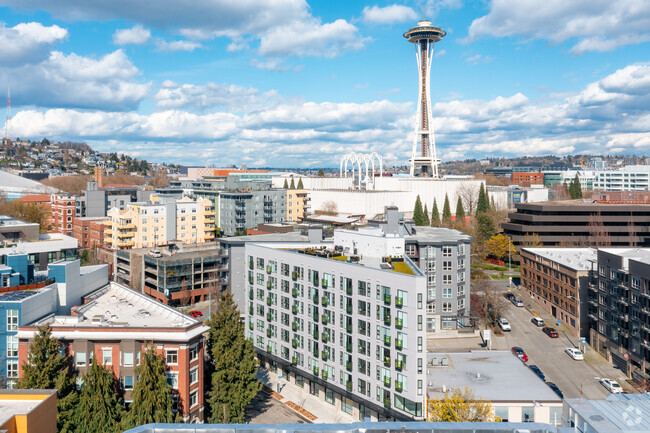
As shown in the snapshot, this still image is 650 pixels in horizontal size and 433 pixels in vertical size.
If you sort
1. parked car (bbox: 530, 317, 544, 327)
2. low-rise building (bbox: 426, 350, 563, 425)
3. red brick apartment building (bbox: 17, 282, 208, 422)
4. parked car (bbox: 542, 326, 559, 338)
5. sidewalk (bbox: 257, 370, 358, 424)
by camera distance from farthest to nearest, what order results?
parked car (bbox: 530, 317, 544, 327) < parked car (bbox: 542, 326, 559, 338) < sidewalk (bbox: 257, 370, 358, 424) < low-rise building (bbox: 426, 350, 563, 425) < red brick apartment building (bbox: 17, 282, 208, 422)

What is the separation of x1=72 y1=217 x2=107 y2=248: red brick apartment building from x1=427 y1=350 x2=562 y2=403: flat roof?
76.1m

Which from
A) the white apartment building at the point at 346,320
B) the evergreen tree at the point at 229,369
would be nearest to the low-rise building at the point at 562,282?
the white apartment building at the point at 346,320

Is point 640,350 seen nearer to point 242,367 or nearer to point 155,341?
point 242,367

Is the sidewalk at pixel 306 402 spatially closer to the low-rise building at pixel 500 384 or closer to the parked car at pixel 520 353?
the low-rise building at pixel 500 384

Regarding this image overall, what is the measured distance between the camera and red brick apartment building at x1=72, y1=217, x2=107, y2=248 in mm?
96700

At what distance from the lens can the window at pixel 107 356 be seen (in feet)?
102

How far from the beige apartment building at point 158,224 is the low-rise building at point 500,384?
6401cm

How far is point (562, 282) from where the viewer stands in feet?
Result: 202

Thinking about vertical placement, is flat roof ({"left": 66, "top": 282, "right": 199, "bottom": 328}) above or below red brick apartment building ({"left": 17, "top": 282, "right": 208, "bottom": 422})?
above

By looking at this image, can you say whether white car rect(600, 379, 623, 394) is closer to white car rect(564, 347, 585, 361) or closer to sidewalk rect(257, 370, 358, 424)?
white car rect(564, 347, 585, 361)

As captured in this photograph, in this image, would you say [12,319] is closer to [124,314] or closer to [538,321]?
[124,314]

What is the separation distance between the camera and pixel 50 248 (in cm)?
7200

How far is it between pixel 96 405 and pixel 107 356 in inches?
129

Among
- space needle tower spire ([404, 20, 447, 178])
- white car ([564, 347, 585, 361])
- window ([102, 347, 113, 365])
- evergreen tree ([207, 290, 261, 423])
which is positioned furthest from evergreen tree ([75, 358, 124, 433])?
space needle tower spire ([404, 20, 447, 178])
